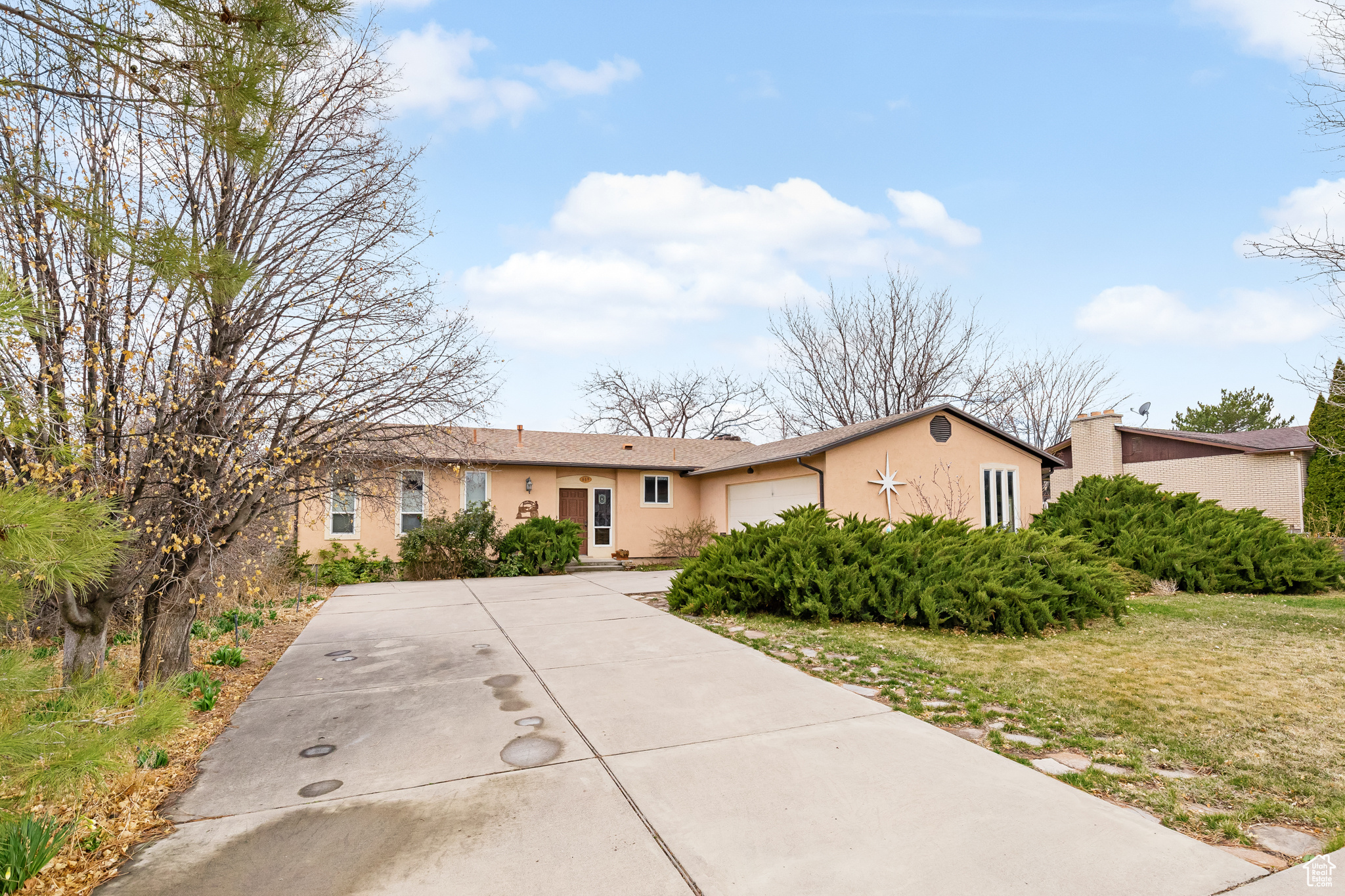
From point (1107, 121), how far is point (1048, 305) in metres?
10.4

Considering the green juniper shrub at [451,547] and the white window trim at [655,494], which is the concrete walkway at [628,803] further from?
the white window trim at [655,494]

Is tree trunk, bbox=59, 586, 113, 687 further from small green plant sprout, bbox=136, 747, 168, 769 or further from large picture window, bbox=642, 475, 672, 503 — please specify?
large picture window, bbox=642, 475, 672, 503

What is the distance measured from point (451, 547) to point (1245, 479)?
907 inches

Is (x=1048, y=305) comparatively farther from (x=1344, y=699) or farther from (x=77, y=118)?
(x=77, y=118)

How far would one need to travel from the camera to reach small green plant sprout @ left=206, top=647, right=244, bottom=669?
6410 mm

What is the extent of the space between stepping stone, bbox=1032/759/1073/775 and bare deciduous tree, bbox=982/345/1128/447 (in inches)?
1050

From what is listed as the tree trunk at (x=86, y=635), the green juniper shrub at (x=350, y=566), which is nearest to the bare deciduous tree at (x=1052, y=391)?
the green juniper shrub at (x=350, y=566)

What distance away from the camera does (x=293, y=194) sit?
5738mm

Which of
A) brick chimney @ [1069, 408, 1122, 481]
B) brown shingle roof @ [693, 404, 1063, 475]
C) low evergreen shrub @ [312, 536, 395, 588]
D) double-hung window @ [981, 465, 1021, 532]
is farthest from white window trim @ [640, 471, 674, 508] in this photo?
brick chimney @ [1069, 408, 1122, 481]

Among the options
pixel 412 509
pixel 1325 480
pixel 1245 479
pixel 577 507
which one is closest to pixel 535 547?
pixel 577 507

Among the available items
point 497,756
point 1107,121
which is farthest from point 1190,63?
point 497,756

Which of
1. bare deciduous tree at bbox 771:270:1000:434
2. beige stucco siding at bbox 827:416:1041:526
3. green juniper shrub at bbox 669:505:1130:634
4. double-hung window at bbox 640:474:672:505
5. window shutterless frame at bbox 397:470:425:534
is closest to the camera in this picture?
green juniper shrub at bbox 669:505:1130:634

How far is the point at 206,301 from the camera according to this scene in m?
4.53

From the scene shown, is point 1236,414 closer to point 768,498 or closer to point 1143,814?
point 768,498
